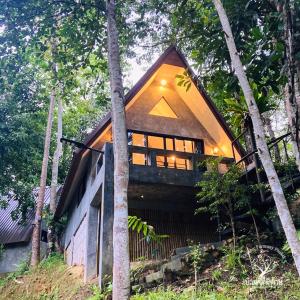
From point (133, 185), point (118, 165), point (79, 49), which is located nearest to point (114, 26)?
point (79, 49)

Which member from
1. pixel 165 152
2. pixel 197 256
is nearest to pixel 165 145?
pixel 165 152

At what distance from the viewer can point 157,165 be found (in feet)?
36.9

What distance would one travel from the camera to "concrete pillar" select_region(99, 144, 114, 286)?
798 cm

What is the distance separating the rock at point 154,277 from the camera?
293 inches

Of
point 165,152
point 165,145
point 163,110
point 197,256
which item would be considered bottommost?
point 197,256

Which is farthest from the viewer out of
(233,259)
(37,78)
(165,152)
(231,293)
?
(37,78)

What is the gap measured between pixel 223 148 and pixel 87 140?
5.11m

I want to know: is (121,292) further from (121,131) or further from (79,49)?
(79,49)

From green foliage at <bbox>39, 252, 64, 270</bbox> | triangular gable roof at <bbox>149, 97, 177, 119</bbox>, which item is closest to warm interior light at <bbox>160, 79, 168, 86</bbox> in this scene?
triangular gable roof at <bbox>149, 97, 177, 119</bbox>

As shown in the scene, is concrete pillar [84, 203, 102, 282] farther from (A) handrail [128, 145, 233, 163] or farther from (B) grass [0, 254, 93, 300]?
(A) handrail [128, 145, 233, 163]

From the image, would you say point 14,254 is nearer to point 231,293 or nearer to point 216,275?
point 216,275

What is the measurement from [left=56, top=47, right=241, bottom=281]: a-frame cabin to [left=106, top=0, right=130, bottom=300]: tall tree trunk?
9.02 ft

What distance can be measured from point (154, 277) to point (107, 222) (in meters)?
1.74

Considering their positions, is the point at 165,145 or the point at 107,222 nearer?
the point at 107,222
